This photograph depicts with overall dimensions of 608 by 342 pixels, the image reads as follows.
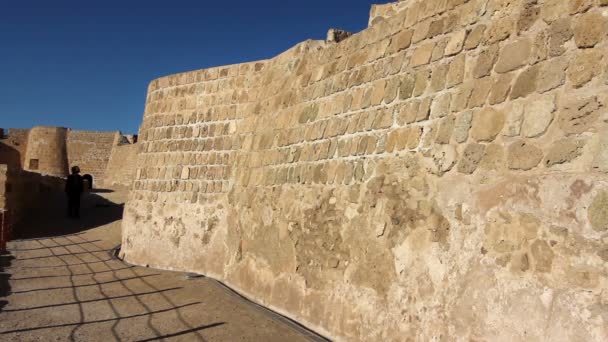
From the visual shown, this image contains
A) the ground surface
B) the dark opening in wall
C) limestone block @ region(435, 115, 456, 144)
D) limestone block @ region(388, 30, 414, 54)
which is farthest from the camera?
the dark opening in wall

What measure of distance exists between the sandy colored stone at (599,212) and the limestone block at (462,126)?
106 centimetres

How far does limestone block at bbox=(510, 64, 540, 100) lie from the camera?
326 cm

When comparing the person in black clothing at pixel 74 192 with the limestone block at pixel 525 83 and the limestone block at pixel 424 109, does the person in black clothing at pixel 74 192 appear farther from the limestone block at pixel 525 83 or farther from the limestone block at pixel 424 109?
the limestone block at pixel 525 83

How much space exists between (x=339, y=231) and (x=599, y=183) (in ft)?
8.52

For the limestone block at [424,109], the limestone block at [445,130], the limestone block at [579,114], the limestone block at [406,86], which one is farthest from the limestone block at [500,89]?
the limestone block at [406,86]

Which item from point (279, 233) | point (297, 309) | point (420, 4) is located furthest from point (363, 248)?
point (420, 4)

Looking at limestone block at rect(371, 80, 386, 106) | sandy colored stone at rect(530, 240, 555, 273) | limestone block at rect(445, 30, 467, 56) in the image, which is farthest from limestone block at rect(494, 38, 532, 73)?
limestone block at rect(371, 80, 386, 106)

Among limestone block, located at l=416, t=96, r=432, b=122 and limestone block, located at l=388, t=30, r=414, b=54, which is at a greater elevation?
limestone block, located at l=388, t=30, r=414, b=54

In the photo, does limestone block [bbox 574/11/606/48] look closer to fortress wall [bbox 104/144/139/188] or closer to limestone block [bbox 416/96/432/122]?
limestone block [bbox 416/96/432/122]

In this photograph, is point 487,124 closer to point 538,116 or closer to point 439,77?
point 538,116

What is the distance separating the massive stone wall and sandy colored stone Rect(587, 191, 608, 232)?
1 cm

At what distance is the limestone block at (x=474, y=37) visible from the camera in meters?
3.75

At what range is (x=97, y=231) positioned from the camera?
A: 1255 centimetres

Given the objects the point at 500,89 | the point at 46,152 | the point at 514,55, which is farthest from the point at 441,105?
the point at 46,152
